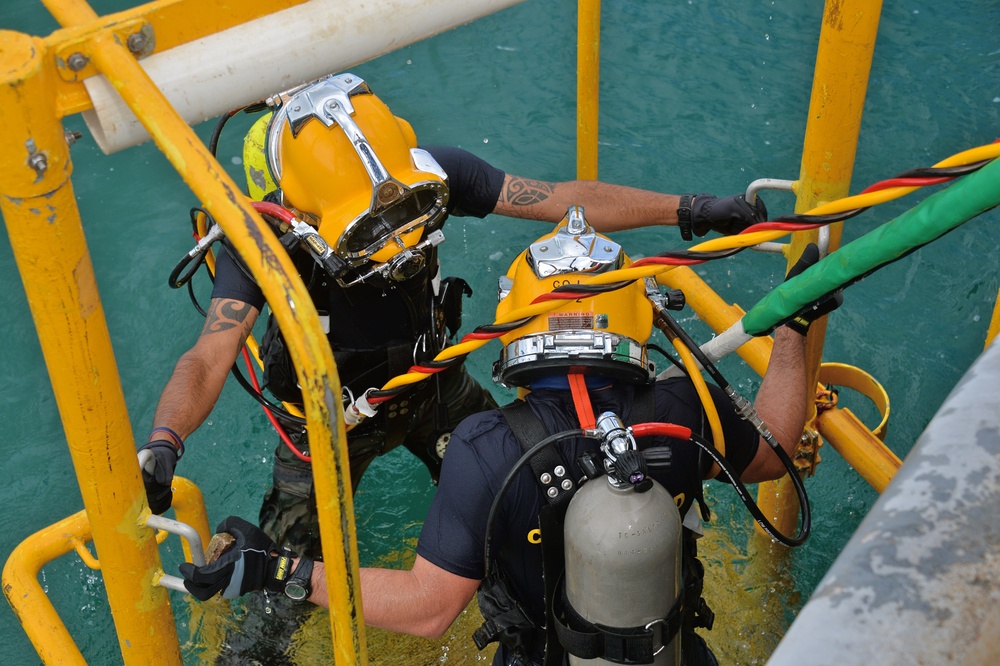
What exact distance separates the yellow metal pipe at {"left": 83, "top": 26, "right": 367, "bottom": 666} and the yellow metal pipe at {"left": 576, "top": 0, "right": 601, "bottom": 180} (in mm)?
2629

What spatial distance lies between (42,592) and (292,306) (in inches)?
81.6

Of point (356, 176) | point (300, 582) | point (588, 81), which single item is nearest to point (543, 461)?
point (300, 582)

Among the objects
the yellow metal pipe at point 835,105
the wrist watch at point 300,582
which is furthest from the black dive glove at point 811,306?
the wrist watch at point 300,582

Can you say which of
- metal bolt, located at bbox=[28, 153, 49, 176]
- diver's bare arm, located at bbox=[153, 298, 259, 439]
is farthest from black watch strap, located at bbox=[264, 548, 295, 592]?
metal bolt, located at bbox=[28, 153, 49, 176]

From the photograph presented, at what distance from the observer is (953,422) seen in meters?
1.07

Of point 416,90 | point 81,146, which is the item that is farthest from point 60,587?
point 416,90

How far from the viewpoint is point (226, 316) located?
324 cm

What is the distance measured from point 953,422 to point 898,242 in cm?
102

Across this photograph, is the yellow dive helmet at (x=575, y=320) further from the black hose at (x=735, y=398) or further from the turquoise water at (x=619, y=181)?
the turquoise water at (x=619, y=181)

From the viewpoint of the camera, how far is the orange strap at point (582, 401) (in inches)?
98.3

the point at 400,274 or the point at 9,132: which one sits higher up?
the point at 9,132

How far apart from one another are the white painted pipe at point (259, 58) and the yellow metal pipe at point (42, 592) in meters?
1.68

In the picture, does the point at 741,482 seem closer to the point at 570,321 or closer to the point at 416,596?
the point at 570,321

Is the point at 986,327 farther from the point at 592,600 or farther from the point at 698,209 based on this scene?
the point at 592,600
